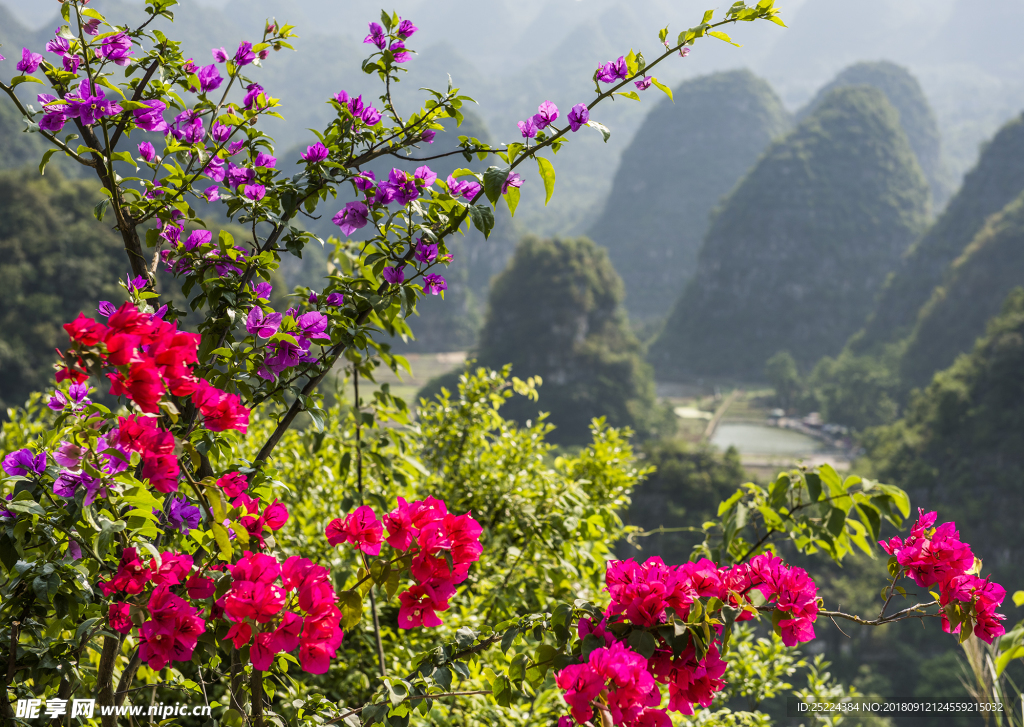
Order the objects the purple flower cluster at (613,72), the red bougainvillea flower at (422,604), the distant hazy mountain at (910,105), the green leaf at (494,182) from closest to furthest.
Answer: the red bougainvillea flower at (422,604)
the green leaf at (494,182)
the purple flower cluster at (613,72)
the distant hazy mountain at (910,105)

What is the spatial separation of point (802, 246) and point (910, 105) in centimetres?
3385

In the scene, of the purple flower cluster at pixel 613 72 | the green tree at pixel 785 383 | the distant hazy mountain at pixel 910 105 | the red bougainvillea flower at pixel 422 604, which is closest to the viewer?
the red bougainvillea flower at pixel 422 604

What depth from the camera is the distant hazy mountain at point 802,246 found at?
56.1m

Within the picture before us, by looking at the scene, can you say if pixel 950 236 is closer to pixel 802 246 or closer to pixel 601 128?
pixel 802 246

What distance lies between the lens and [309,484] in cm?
274

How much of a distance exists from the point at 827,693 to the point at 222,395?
243cm

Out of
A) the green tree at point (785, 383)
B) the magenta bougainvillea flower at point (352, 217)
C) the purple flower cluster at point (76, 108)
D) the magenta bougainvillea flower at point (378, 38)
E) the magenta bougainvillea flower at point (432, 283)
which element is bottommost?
the magenta bougainvillea flower at point (432, 283)

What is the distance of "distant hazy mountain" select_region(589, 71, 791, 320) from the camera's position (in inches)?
3115

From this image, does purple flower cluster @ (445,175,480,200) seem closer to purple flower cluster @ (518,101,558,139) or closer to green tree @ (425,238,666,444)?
purple flower cluster @ (518,101,558,139)

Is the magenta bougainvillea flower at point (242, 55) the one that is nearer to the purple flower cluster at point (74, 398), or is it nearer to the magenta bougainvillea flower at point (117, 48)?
the magenta bougainvillea flower at point (117, 48)

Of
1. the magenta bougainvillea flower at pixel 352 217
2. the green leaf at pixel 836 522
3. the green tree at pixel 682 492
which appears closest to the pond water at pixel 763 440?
the green tree at pixel 682 492

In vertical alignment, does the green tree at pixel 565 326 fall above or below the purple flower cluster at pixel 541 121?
above

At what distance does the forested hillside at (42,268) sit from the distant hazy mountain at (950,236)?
4510 cm

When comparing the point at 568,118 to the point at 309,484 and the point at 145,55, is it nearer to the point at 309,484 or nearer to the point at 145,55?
the point at 145,55
